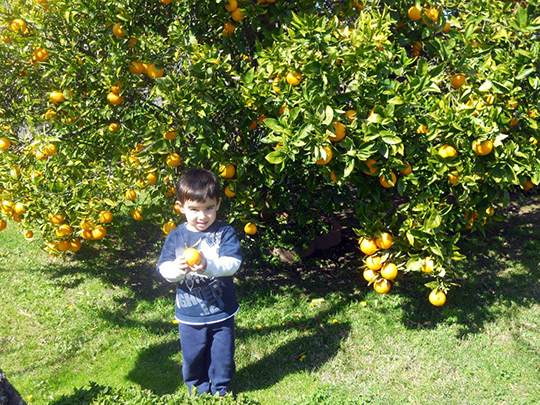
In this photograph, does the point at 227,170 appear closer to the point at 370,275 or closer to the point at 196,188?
the point at 196,188

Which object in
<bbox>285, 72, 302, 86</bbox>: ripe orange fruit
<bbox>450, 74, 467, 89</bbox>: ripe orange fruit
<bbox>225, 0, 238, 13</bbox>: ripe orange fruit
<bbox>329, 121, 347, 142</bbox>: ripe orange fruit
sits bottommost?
<bbox>329, 121, 347, 142</bbox>: ripe orange fruit

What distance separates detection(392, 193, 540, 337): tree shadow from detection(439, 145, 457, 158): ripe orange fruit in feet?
3.77

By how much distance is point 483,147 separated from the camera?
3.11 meters

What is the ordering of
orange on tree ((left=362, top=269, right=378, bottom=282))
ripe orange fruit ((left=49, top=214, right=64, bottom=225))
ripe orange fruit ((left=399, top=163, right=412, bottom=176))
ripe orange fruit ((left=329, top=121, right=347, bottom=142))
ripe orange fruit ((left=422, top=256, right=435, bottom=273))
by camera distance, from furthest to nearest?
ripe orange fruit ((left=49, top=214, right=64, bottom=225)) < orange on tree ((left=362, top=269, right=378, bottom=282)) < ripe orange fruit ((left=422, top=256, right=435, bottom=273)) < ripe orange fruit ((left=399, top=163, right=412, bottom=176)) < ripe orange fruit ((left=329, top=121, right=347, bottom=142))

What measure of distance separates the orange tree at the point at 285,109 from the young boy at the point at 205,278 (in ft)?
1.71

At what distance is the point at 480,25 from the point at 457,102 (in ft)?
2.80

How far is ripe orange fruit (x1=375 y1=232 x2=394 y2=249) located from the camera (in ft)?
11.4

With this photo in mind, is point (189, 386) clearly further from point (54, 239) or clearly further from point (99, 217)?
point (54, 239)

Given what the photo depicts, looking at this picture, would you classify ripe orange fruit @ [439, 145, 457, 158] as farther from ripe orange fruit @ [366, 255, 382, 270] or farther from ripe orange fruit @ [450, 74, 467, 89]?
ripe orange fruit @ [366, 255, 382, 270]

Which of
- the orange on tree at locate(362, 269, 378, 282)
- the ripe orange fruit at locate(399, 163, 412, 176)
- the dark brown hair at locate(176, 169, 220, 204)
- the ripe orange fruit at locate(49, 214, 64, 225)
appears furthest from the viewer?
the ripe orange fruit at locate(49, 214, 64, 225)

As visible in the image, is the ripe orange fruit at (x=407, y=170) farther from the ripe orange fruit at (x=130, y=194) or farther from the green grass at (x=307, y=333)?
the ripe orange fruit at (x=130, y=194)

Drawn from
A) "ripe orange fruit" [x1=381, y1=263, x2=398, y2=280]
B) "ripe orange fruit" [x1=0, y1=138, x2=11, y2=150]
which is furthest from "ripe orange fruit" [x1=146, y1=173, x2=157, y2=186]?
"ripe orange fruit" [x1=381, y1=263, x2=398, y2=280]

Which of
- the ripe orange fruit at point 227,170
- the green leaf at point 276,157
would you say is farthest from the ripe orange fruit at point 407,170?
the ripe orange fruit at point 227,170

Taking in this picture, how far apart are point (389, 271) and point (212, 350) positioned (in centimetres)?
138
